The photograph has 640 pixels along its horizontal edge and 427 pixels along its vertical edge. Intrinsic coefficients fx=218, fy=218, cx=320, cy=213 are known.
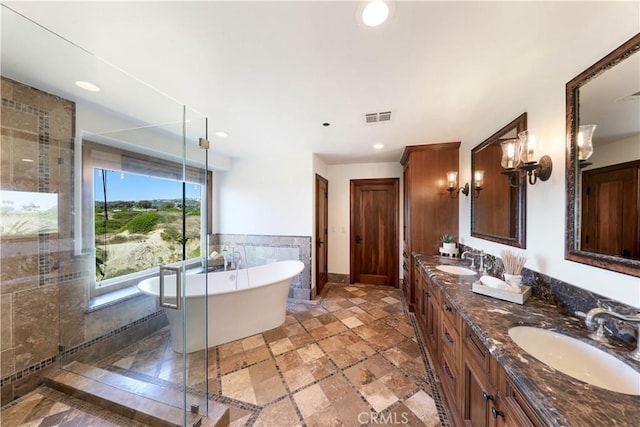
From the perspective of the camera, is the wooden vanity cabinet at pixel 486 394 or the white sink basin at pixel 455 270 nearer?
the wooden vanity cabinet at pixel 486 394

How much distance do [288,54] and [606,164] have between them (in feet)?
5.97

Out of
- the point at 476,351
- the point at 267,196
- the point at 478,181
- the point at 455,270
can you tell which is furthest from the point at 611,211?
the point at 267,196

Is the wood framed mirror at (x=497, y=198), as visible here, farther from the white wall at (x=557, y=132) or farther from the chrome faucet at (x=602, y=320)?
the chrome faucet at (x=602, y=320)

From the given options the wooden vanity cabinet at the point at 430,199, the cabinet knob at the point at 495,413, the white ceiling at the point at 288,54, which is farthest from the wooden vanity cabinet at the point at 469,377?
the white ceiling at the point at 288,54

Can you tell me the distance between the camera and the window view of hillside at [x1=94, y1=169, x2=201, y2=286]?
93.0 inches

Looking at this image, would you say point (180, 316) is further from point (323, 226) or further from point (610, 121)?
point (610, 121)

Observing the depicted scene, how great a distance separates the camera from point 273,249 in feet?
12.4

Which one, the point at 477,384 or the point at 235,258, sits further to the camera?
the point at 235,258

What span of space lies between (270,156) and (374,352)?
3.22 meters

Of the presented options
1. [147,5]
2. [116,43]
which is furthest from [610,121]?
[116,43]

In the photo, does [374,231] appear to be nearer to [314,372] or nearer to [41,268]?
[314,372]

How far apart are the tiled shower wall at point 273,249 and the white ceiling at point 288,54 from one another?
6.88 feet

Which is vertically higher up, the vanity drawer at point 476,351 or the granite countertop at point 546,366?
the granite countertop at point 546,366

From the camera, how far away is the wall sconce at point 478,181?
7.78 ft
